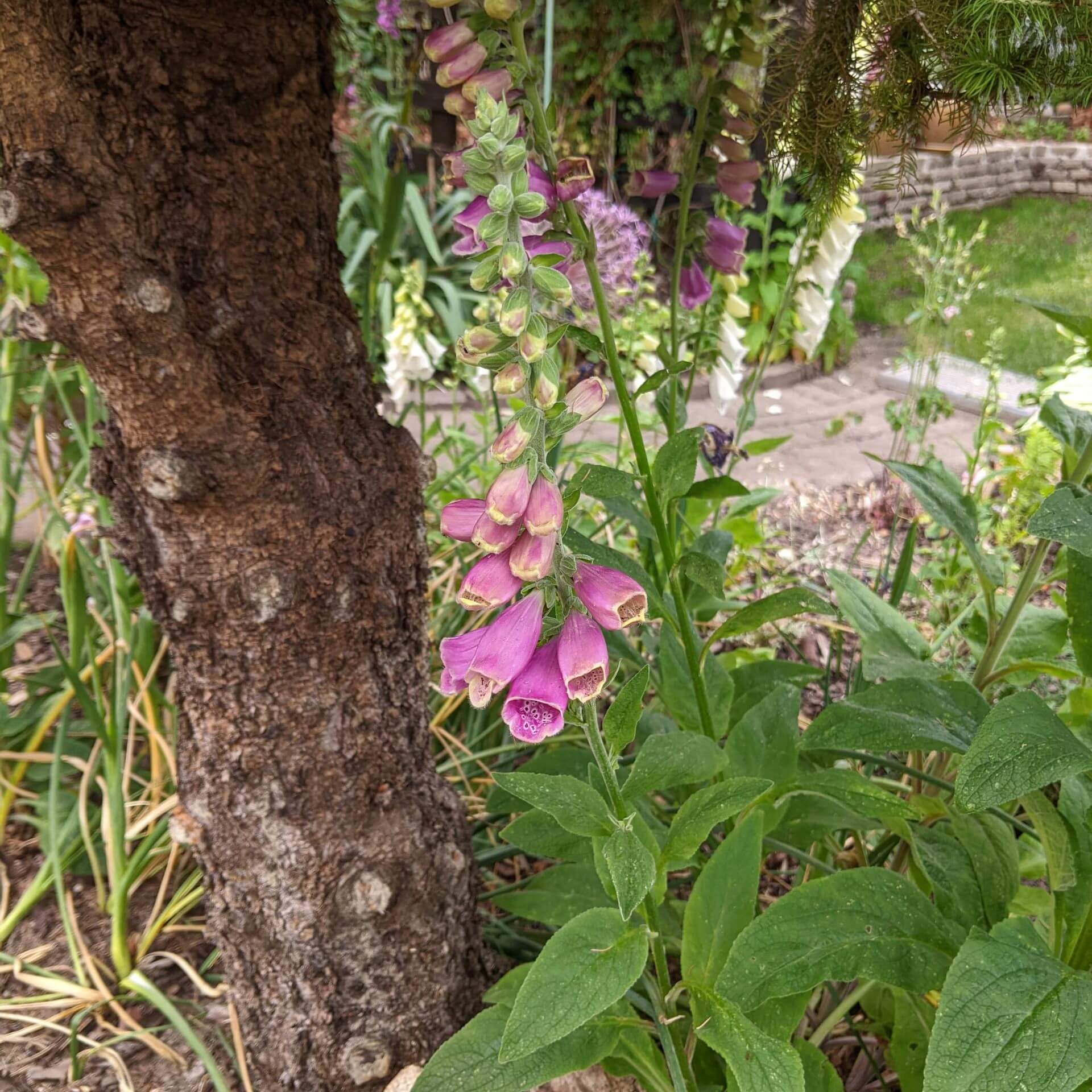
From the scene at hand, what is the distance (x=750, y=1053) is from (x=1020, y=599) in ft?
2.17

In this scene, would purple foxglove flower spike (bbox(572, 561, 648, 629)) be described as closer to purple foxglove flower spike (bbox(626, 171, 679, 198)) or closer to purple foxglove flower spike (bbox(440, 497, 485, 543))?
purple foxglove flower spike (bbox(440, 497, 485, 543))

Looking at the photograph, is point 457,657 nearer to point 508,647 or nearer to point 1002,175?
point 508,647

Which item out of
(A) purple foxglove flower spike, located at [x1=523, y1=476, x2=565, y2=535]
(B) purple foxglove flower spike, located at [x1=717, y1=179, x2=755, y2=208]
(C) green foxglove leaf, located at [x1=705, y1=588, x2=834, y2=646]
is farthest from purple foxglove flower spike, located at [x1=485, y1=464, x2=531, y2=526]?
(B) purple foxglove flower spike, located at [x1=717, y1=179, x2=755, y2=208]

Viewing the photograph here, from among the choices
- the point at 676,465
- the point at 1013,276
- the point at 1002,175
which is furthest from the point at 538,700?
the point at 1002,175

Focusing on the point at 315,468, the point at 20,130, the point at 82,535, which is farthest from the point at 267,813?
the point at 82,535

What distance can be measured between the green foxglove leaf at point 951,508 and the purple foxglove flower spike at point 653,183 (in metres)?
0.50

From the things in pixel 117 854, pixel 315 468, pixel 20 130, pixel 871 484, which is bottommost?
pixel 117 854

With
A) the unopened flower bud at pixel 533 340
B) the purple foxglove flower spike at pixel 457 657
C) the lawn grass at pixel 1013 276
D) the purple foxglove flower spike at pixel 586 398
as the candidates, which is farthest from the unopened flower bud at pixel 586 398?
the lawn grass at pixel 1013 276

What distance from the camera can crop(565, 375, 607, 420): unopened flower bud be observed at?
2.50 ft

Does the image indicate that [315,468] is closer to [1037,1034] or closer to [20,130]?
[20,130]

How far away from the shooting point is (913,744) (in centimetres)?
97

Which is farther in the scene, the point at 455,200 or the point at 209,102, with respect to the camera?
the point at 455,200

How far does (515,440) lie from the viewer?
2.16 ft

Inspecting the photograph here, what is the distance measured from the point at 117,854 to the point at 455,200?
14.8ft
